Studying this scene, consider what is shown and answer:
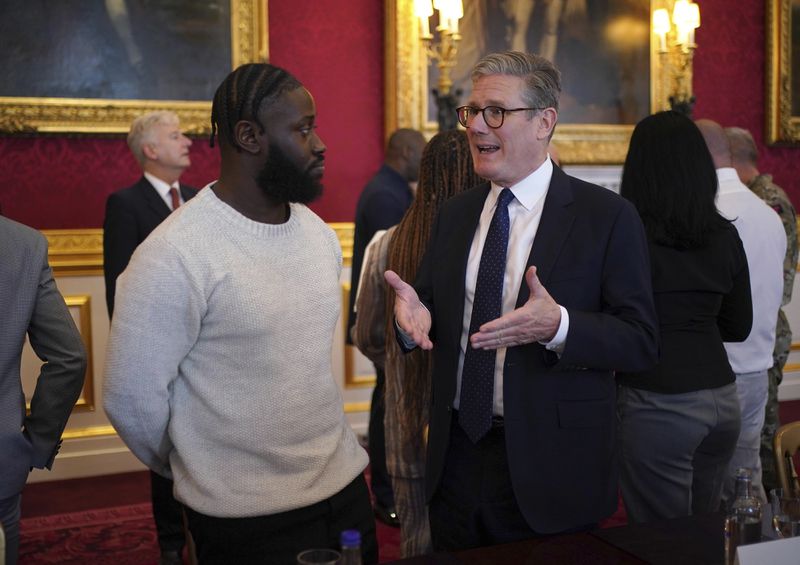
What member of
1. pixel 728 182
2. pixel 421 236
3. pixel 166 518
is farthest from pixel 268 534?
pixel 728 182

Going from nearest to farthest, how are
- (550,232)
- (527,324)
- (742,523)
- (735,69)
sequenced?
(742,523), (527,324), (550,232), (735,69)

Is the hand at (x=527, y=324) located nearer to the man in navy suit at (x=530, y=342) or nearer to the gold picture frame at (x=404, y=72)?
the man in navy suit at (x=530, y=342)

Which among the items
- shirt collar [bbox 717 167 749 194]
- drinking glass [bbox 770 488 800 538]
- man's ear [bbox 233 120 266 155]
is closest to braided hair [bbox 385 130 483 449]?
man's ear [bbox 233 120 266 155]

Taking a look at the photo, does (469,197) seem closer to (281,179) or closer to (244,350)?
(281,179)

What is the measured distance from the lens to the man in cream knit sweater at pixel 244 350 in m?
2.11

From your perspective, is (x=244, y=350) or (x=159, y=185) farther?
(x=159, y=185)

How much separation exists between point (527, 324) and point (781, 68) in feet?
20.7

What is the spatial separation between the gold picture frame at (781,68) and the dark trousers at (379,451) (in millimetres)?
4421

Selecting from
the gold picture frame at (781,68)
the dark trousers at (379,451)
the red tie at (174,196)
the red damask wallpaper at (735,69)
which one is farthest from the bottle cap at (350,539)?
the gold picture frame at (781,68)

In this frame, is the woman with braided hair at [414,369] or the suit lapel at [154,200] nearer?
the woman with braided hair at [414,369]

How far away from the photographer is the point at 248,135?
227 centimetres

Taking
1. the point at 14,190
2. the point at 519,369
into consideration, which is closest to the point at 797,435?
the point at 519,369

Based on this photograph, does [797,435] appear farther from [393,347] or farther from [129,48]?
[129,48]

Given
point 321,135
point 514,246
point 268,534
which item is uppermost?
point 321,135
